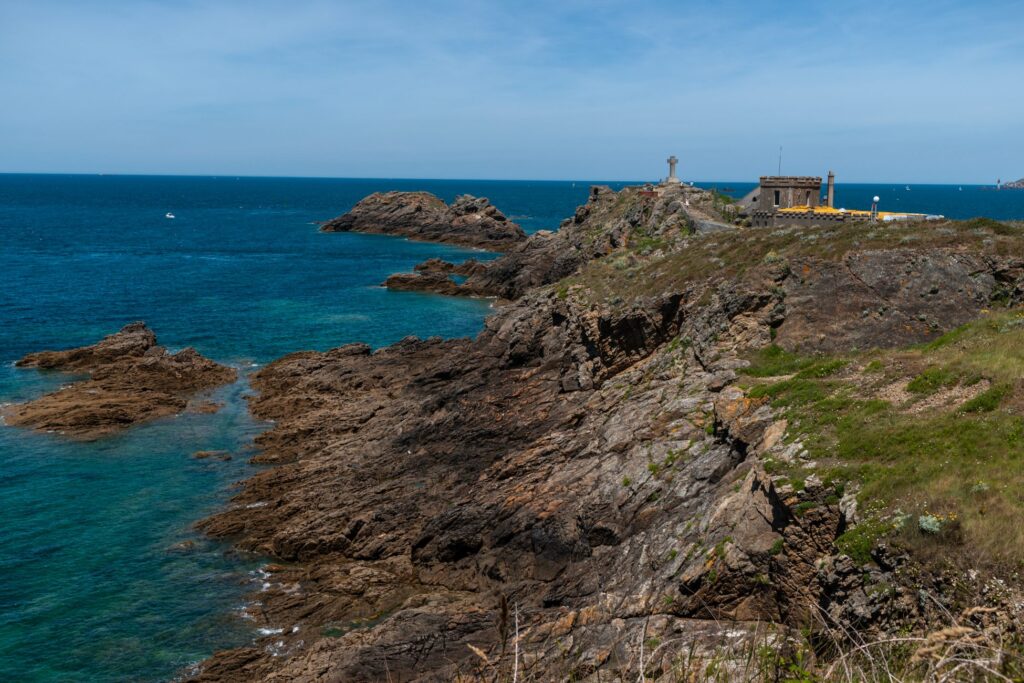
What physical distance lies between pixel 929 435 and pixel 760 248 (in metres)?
17.7

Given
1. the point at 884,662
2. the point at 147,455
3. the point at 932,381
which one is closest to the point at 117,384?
the point at 147,455

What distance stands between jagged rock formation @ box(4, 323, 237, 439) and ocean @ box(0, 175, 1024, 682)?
55.4 inches

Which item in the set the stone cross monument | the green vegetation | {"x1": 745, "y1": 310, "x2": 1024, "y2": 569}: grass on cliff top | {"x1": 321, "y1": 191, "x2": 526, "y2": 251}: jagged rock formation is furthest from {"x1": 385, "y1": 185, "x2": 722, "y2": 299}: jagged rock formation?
{"x1": 321, "y1": 191, "x2": 526, "y2": 251}: jagged rock formation

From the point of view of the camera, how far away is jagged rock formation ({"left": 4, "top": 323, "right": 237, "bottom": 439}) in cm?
3900

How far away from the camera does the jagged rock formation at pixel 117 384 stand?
39.0 m

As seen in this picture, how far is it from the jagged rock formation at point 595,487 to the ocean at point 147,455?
1983 millimetres

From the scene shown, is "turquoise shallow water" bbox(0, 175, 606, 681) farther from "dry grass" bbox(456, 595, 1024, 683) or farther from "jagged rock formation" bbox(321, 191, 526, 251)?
"dry grass" bbox(456, 595, 1024, 683)

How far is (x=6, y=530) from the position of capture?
27.9 metres

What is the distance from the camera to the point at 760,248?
3136 cm

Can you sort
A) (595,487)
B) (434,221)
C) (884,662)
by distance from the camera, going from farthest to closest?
(434,221)
(595,487)
(884,662)

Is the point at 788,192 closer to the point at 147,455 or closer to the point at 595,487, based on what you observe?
the point at 595,487

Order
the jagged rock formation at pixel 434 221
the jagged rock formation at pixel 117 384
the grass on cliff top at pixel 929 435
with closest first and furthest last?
1. the grass on cliff top at pixel 929 435
2. the jagged rock formation at pixel 117 384
3. the jagged rock formation at pixel 434 221

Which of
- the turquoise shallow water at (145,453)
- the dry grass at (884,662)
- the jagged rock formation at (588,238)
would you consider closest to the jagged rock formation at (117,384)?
the turquoise shallow water at (145,453)

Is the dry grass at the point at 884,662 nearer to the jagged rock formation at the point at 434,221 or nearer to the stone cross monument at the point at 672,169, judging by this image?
the stone cross monument at the point at 672,169
